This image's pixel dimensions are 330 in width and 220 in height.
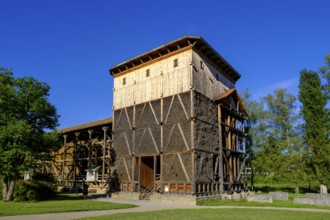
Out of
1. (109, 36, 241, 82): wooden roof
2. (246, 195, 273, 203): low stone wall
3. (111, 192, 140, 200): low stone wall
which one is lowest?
(111, 192, 140, 200): low stone wall

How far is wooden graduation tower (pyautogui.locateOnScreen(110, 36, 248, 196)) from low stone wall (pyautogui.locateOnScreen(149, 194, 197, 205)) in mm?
592

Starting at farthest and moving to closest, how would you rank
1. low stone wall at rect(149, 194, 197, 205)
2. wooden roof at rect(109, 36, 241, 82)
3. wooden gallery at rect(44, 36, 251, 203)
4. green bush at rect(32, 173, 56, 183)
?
green bush at rect(32, 173, 56, 183), wooden roof at rect(109, 36, 241, 82), wooden gallery at rect(44, 36, 251, 203), low stone wall at rect(149, 194, 197, 205)

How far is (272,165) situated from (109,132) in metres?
21.2

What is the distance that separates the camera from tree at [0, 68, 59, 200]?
21047 mm

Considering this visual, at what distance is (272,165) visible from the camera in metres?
34.0

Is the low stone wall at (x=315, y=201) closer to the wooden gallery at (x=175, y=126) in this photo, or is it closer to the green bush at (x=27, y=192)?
the wooden gallery at (x=175, y=126)

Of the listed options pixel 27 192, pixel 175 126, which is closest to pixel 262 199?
pixel 175 126

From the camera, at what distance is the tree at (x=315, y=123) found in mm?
29359

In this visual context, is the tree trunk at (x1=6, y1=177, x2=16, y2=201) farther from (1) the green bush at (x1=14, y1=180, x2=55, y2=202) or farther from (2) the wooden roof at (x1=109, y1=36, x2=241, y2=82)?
(2) the wooden roof at (x1=109, y1=36, x2=241, y2=82)

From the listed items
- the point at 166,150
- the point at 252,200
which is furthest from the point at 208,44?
the point at 252,200

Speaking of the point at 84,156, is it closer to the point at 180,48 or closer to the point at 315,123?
the point at 180,48

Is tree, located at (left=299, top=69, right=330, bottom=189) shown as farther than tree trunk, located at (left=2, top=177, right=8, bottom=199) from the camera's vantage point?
Yes

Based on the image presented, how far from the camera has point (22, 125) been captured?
2134 centimetres

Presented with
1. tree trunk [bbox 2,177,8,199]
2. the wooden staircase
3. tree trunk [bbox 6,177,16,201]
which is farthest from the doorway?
tree trunk [bbox 2,177,8,199]
